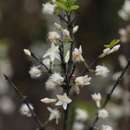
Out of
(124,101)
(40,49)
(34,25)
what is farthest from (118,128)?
(34,25)

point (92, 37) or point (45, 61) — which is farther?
→ point (92, 37)

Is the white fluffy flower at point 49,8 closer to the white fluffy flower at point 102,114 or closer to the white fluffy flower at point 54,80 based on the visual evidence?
the white fluffy flower at point 54,80

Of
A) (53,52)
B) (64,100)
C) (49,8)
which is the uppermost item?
(49,8)

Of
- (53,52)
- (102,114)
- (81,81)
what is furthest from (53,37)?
(102,114)

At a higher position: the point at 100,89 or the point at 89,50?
the point at 89,50

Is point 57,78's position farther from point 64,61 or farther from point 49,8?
point 49,8

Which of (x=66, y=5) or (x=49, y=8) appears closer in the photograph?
(x=66, y=5)

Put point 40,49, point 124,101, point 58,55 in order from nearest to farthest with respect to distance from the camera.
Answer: point 58,55 < point 124,101 < point 40,49

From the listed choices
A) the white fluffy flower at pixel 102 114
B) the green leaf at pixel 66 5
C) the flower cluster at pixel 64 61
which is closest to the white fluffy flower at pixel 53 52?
the flower cluster at pixel 64 61

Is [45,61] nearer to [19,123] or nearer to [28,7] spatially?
[19,123]

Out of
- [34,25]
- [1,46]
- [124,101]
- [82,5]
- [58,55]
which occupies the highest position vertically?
[82,5]

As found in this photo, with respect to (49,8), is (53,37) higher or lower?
lower
